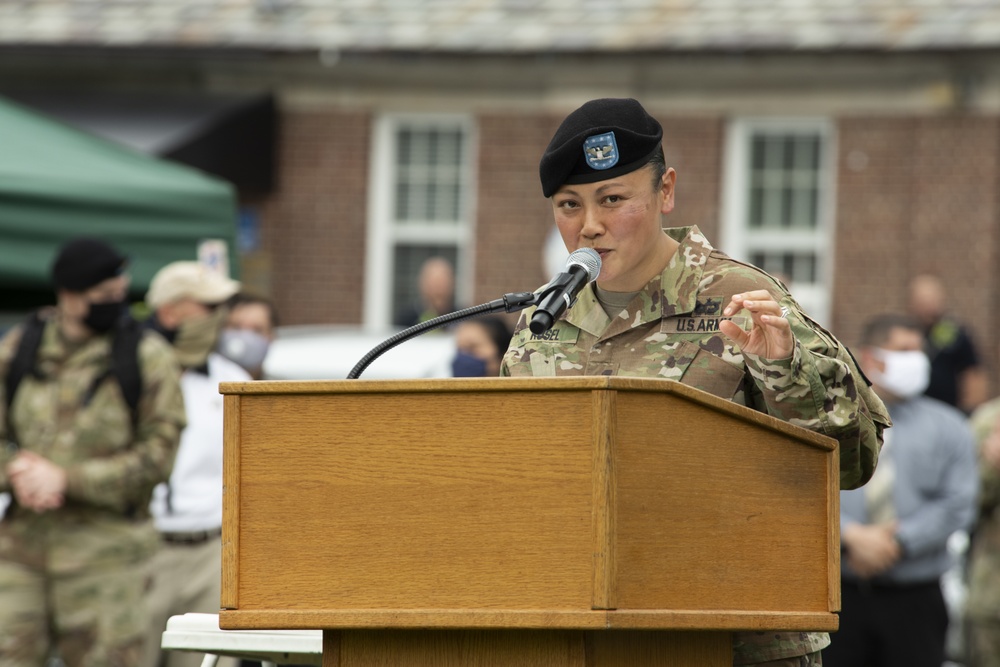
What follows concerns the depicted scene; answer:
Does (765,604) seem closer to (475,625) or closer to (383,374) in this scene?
(475,625)

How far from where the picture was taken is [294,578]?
3.00 meters

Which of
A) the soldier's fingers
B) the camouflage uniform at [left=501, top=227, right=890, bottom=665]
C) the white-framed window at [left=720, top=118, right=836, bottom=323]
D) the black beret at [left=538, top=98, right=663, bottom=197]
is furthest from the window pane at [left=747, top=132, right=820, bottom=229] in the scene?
the soldier's fingers

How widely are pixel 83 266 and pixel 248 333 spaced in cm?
191

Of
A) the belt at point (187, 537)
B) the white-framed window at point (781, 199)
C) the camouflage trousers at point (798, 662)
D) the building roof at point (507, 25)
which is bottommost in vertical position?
the belt at point (187, 537)

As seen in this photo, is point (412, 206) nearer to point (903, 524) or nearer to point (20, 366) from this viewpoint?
point (903, 524)

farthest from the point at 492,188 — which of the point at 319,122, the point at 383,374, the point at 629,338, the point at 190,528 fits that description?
the point at 629,338

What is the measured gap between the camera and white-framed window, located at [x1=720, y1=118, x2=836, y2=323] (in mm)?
15320

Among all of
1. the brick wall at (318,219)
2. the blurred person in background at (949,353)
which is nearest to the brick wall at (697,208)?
the brick wall at (318,219)

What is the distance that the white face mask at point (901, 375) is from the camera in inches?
317

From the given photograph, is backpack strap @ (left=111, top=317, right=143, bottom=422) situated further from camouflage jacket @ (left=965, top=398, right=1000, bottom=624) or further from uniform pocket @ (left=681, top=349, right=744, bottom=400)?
camouflage jacket @ (left=965, top=398, right=1000, bottom=624)

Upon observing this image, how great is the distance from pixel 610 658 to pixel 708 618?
0.19m

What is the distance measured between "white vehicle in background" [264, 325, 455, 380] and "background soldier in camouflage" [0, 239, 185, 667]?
7.24 feet

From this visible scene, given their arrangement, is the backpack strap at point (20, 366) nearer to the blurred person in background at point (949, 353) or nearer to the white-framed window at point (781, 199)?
the blurred person in background at point (949, 353)

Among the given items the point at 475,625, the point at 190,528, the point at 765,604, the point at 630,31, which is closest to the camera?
the point at 475,625
